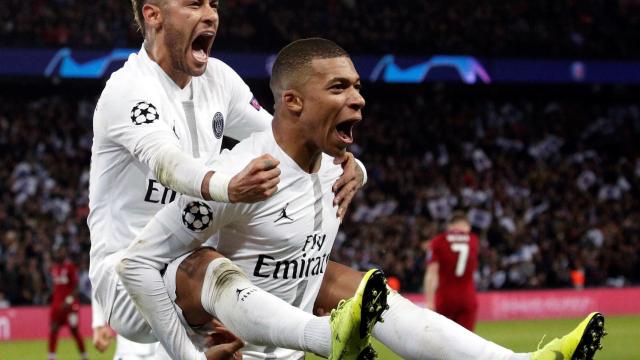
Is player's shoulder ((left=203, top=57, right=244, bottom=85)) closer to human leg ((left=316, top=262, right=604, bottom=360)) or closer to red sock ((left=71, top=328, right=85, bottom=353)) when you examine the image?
human leg ((left=316, top=262, right=604, bottom=360))

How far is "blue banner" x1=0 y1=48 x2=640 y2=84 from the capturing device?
2098 centimetres

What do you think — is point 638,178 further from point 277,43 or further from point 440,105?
point 277,43

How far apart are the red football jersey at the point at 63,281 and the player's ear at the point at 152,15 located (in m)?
10.6

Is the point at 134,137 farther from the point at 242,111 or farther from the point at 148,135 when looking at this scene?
the point at 242,111

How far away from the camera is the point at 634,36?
2545 centimetres

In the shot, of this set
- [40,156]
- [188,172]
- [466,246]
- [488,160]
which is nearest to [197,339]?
[188,172]

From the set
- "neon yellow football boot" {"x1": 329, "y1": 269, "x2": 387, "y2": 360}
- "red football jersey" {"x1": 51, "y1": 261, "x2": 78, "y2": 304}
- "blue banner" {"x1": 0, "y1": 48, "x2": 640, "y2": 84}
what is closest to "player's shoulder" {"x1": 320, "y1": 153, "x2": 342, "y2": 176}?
"neon yellow football boot" {"x1": 329, "y1": 269, "x2": 387, "y2": 360}

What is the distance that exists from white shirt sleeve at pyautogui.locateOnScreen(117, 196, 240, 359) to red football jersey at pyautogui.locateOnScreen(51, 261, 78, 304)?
10.8 m

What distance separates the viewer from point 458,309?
12219 mm

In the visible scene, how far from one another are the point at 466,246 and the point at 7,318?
30.1 ft

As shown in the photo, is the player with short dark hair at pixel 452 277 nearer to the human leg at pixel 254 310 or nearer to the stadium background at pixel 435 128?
the stadium background at pixel 435 128

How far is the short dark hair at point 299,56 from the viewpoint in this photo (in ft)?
14.8

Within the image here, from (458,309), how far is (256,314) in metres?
8.25

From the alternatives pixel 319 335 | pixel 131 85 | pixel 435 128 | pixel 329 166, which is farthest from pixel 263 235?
pixel 435 128
